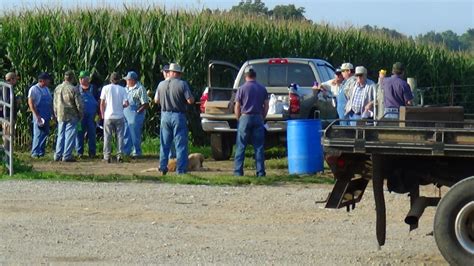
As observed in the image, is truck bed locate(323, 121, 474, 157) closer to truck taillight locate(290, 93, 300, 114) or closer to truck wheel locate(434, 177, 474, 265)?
truck wheel locate(434, 177, 474, 265)

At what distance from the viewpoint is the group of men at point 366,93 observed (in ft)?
59.9

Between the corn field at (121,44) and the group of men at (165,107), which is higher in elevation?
the corn field at (121,44)

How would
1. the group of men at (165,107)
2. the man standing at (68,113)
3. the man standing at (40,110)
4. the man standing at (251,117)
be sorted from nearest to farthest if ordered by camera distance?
1. the man standing at (251,117)
2. the group of men at (165,107)
3. the man standing at (68,113)
4. the man standing at (40,110)

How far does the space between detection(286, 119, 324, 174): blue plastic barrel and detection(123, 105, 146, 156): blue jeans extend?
436 centimetres

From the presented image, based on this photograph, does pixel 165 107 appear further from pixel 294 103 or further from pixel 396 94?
pixel 396 94

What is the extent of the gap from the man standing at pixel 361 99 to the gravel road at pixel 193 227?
2.51m

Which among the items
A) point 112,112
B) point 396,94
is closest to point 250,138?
point 396,94

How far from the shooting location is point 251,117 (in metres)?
18.0

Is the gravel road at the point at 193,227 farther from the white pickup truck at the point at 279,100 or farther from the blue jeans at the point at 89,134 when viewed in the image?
the blue jeans at the point at 89,134

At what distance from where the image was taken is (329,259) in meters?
10.9

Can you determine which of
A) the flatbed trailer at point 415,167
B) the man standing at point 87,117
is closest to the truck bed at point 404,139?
the flatbed trailer at point 415,167

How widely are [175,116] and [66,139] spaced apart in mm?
3563

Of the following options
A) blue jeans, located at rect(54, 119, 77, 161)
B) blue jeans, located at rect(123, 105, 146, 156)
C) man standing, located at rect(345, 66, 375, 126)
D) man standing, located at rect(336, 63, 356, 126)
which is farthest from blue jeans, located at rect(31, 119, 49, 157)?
man standing, located at rect(345, 66, 375, 126)

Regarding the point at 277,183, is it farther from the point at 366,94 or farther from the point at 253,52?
the point at 253,52
